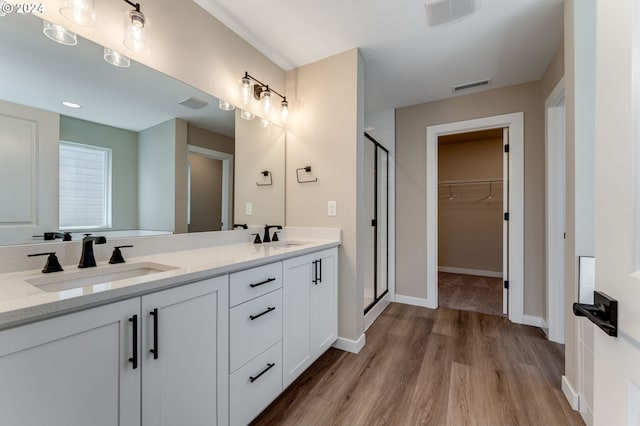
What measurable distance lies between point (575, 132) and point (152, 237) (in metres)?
2.46

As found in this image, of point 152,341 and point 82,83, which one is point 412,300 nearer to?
point 152,341

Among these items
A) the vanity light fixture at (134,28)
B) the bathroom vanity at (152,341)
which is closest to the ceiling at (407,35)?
the vanity light fixture at (134,28)

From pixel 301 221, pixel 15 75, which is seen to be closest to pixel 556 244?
pixel 301 221

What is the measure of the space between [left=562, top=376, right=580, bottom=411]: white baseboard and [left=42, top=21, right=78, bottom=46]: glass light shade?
3171 millimetres

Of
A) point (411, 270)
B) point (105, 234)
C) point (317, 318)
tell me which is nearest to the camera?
point (105, 234)

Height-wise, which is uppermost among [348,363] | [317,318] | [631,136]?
[631,136]

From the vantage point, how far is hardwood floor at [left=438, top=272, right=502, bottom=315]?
3.15 metres

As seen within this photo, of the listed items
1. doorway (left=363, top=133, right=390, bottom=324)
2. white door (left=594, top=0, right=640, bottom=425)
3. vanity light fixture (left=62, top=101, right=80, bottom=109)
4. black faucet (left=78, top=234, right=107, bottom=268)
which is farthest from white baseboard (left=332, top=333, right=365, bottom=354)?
vanity light fixture (left=62, top=101, right=80, bottom=109)

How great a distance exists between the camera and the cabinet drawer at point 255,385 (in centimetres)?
121

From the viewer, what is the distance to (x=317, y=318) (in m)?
1.87

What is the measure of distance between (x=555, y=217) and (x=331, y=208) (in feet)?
6.63

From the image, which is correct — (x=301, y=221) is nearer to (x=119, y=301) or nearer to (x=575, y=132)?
(x=119, y=301)

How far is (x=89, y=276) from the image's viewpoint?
43.8 inches

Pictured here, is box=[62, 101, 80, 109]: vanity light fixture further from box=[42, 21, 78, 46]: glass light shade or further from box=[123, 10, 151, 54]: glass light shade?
box=[123, 10, 151, 54]: glass light shade
